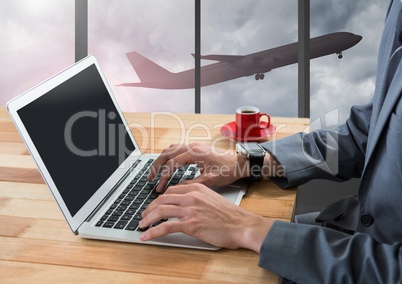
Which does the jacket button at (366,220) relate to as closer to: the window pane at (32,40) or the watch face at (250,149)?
the watch face at (250,149)

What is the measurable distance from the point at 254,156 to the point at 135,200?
1.05ft

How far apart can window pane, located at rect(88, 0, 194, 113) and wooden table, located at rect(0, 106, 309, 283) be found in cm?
325

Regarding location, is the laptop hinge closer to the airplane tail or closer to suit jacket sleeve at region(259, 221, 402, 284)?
suit jacket sleeve at region(259, 221, 402, 284)

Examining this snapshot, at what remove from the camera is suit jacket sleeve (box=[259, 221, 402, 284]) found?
996 mm

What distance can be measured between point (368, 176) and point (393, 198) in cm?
9

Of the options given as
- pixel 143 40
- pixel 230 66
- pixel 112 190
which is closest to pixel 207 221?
pixel 112 190

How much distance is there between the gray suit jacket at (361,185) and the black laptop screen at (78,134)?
41 cm

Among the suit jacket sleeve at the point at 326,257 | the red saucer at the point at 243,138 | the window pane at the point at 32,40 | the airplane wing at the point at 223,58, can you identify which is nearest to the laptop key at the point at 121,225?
the suit jacket sleeve at the point at 326,257

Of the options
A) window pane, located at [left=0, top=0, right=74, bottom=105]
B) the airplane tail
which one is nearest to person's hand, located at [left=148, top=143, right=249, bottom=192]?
window pane, located at [left=0, top=0, right=74, bottom=105]

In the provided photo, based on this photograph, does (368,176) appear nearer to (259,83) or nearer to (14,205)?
(14,205)

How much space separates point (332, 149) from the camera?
4.96ft

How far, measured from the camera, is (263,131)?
1.75 meters

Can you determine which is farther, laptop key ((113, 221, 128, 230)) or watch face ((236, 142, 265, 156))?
watch face ((236, 142, 265, 156))

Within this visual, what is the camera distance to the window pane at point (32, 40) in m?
4.18
